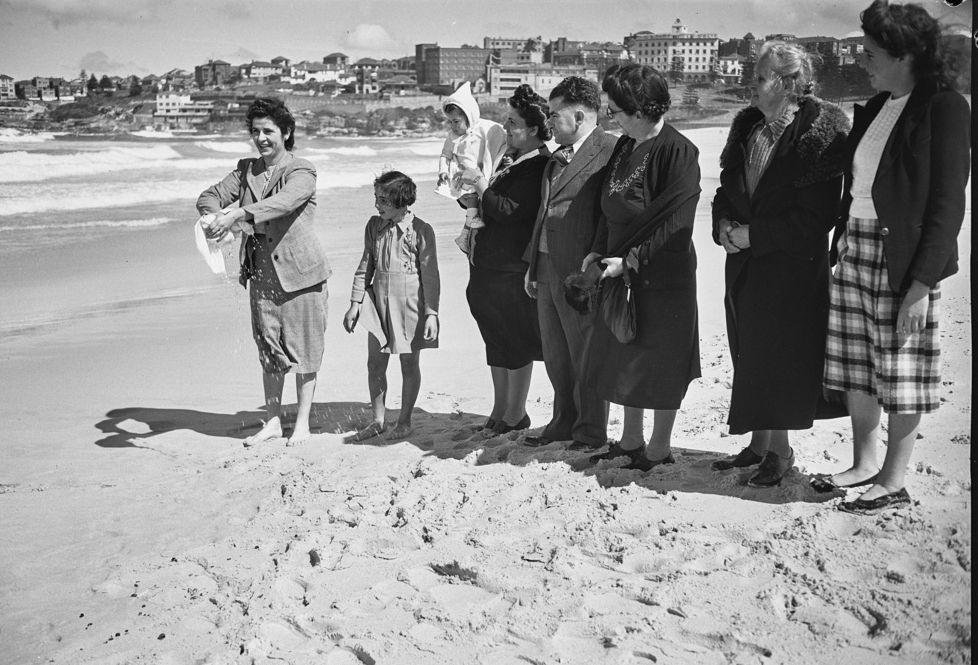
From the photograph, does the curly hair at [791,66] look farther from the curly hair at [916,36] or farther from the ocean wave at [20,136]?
the ocean wave at [20,136]

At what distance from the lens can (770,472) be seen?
329 centimetres

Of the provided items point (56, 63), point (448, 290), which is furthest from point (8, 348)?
point (448, 290)

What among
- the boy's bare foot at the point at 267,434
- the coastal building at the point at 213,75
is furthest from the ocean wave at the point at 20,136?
the boy's bare foot at the point at 267,434

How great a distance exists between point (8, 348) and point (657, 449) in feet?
15.6

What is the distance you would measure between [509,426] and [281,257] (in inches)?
54.0

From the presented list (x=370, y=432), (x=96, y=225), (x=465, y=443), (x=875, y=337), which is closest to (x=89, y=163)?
(x=96, y=225)

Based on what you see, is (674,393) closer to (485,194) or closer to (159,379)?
(485,194)

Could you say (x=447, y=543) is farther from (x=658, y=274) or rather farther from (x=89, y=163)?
(x=89, y=163)

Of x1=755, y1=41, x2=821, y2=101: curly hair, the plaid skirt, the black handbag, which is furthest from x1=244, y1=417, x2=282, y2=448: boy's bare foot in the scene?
x1=755, y1=41, x2=821, y2=101: curly hair

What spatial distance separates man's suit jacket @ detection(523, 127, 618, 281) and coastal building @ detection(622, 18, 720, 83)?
111cm

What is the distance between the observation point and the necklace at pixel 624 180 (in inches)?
133

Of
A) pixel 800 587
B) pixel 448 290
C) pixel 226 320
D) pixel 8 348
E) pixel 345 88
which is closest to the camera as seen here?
pixel 800 587

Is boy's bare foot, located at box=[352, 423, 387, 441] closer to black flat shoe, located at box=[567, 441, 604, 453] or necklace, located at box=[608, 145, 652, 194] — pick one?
black flat shoe, located at box=[567, 441, 604, 453]

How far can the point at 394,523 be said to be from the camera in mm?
3336
